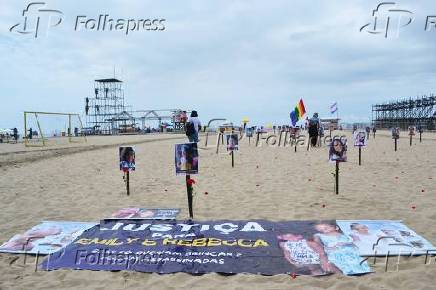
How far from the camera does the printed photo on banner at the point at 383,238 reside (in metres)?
4.93

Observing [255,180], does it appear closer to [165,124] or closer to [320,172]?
[320,172]

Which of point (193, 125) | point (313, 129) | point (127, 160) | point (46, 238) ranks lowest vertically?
point (46, 238)

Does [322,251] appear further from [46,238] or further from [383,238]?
[46,238]

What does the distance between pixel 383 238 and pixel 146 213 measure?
13.6 ft

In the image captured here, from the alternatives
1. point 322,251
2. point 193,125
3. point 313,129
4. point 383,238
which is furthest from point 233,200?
point 313,129

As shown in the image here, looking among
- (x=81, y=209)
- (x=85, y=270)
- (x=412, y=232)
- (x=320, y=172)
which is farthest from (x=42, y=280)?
(x=320, y=172)

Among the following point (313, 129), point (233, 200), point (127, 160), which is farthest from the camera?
point (313, 129)

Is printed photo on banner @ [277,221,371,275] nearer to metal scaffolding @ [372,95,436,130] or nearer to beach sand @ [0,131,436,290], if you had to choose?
beach sand @ [0,131,436,290]

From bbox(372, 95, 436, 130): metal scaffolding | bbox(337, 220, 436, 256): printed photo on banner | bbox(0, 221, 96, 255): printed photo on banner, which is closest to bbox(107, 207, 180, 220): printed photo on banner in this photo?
bbox(0, 221, 96, 255): printed photo on banner

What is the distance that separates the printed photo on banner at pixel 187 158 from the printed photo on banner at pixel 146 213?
84 cm

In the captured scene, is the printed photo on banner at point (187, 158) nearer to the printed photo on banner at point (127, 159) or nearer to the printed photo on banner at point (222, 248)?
the printed photo on banner at point (222, 248)

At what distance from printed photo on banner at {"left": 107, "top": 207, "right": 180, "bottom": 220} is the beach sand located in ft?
0.87

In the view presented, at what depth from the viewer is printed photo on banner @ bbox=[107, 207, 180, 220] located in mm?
6723

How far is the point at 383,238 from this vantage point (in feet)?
17.4
